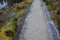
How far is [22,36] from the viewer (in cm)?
991

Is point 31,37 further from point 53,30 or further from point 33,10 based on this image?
point 33,10

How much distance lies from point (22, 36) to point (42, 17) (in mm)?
3528

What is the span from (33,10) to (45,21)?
3019 mm

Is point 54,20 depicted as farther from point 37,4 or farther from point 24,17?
point 37,4

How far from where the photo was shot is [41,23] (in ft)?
39.1

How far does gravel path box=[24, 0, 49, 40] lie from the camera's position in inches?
397

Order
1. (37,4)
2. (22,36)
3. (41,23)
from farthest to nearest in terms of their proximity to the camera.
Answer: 1. (37,4)
2. (41,23)
3. (22,36)

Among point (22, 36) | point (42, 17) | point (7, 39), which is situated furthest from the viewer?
point (42, 17)

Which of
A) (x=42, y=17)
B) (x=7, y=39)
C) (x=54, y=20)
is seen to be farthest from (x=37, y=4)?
(x=7, y=39)

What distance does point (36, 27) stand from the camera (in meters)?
11.4

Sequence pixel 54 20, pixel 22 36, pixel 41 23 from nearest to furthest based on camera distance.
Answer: pixel 22 36 → pixel 54 20 → pixel 41 23

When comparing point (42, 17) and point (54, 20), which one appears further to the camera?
point (42, 17)

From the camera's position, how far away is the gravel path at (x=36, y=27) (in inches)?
397

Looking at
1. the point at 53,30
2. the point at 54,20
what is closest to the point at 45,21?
the point at 54,20
